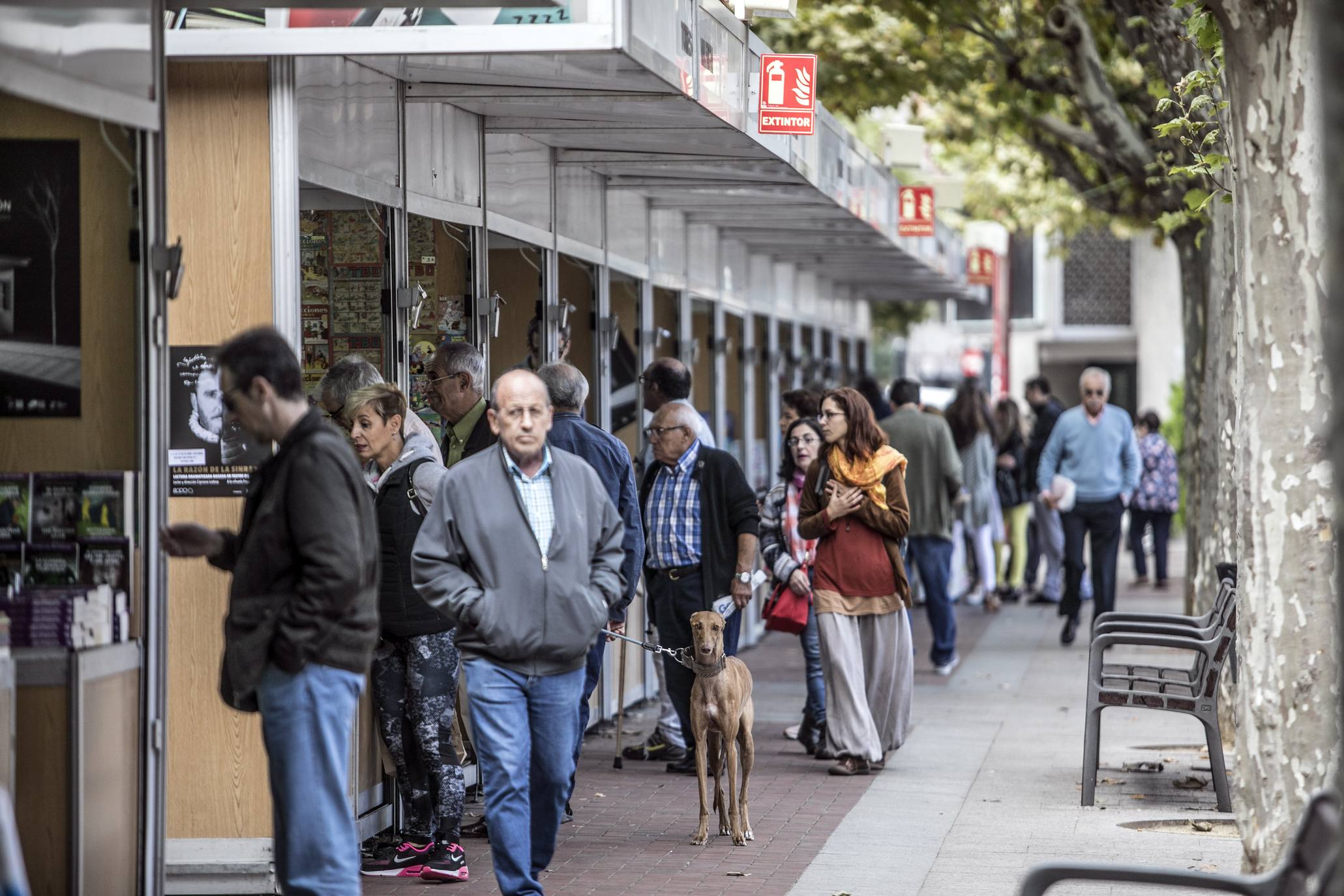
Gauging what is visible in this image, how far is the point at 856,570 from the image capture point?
9.26 meters

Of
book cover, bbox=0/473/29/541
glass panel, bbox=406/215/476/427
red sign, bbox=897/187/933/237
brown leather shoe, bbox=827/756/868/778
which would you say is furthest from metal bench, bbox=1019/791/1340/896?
red sign, bbox=897/187/933/237

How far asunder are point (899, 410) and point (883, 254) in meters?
4.81

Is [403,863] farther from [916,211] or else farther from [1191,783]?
[916,211]

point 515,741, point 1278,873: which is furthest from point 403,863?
point 1278,873

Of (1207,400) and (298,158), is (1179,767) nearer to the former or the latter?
(1207,400)

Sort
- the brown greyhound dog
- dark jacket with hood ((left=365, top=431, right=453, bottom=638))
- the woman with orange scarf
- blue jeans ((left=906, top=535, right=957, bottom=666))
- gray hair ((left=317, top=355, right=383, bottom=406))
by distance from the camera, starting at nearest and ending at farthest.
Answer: dark jacket with hood ((left=365, top=431, right=453, bottom=638)) < gray hair ((left=317, top=355, right=383, bottom=406)) < the brown greyhound dog < the woman with orange scarf < blue jeans ((left=906, top=535, right=957, bottom=666))

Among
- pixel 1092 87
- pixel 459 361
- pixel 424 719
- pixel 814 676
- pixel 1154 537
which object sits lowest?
pixel 814 676

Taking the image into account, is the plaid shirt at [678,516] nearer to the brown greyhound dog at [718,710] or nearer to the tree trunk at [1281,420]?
the brown greyhound dog at [718,710]

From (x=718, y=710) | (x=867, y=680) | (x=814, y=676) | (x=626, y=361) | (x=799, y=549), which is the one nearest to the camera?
(x=718, y=710)

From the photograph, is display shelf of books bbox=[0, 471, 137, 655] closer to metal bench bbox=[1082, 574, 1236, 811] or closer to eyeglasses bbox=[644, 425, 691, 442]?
eyeglasses bbox=[644, 425, 691, 442]

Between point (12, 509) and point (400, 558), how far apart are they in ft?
5.34

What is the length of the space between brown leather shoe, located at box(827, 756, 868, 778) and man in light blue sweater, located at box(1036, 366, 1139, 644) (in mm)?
5296

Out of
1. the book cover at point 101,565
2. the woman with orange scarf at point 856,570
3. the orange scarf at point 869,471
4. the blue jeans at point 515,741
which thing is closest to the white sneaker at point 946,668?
the woman with orange scarf at point 856,570

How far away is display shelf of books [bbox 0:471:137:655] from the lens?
219 inches
